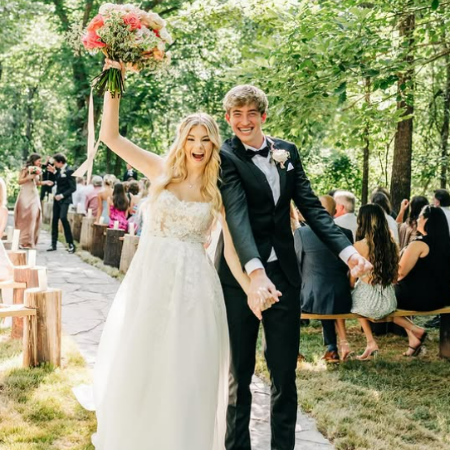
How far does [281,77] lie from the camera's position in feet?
23.0

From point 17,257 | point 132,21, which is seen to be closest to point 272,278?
point 132,21

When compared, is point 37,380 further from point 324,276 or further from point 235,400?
point 324,276

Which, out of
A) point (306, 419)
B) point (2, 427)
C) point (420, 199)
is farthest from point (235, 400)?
point (420, 199)

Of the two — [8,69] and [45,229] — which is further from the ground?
[8,69]

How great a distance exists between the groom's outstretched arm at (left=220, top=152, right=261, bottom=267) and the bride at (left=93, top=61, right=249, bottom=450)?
0.13 meters

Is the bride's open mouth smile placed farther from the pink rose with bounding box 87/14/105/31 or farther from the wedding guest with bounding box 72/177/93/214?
the wedding guest with bounding box 72/177/93/214

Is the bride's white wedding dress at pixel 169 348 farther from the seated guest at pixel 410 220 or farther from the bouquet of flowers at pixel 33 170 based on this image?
the bouquet of flowers at pixel 33 170

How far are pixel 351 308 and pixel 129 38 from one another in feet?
12.5

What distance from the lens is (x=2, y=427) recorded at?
13.8 ft

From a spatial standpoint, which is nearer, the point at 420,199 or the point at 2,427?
the point at 2,427

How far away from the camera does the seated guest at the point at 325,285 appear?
627 cm

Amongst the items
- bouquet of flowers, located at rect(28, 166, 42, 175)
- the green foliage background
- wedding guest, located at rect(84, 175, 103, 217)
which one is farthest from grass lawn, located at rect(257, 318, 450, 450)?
wedding guest, located at rect(84, 175, 103, 217)

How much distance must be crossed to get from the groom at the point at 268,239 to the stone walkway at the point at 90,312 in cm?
72

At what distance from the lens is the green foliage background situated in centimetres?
661
